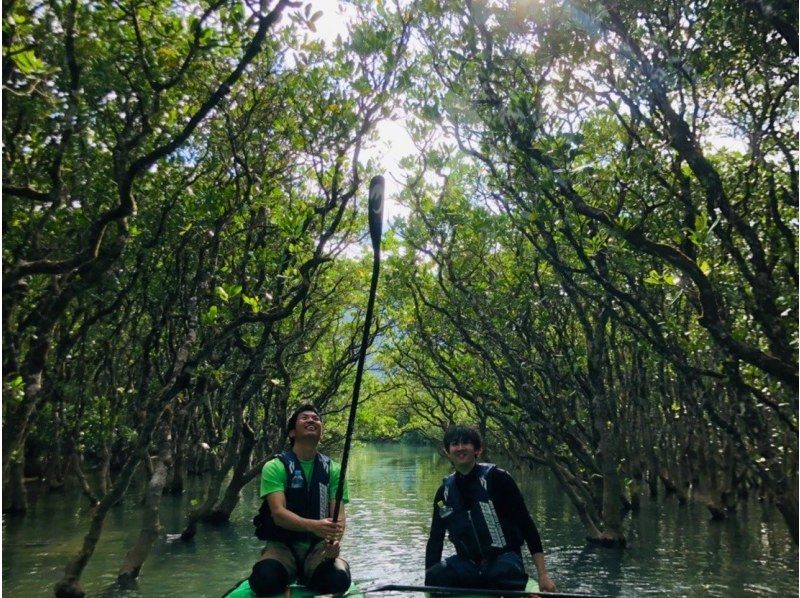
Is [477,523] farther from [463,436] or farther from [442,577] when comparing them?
[463,436]

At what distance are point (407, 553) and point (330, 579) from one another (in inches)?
422

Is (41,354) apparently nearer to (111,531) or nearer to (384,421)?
(111,531)

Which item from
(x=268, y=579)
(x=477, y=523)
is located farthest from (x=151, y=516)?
(x=477, y=523)

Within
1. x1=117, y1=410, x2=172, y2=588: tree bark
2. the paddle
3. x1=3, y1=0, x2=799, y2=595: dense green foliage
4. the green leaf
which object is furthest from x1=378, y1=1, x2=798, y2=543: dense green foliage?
x1=117, y1=410, x2=172, y2=588: tree bark

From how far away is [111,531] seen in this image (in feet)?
61.7

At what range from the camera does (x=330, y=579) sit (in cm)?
629

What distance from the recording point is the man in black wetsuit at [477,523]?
6215 millimetres

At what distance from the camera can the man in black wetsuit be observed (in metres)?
6.21

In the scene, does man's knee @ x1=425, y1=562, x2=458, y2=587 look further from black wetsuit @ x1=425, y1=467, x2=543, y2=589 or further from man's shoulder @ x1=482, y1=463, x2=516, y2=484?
man's shoulder @ x1=482, y1=463, x2=516, y2=484

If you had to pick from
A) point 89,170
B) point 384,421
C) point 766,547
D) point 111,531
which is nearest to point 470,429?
point 89,170

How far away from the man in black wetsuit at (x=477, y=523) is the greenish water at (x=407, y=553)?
708 cm

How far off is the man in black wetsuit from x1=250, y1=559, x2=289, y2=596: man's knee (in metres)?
1.28

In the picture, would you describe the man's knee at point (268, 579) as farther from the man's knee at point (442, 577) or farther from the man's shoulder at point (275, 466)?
the man's knee at point (442, 577)

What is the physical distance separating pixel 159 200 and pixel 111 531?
32.6ft
